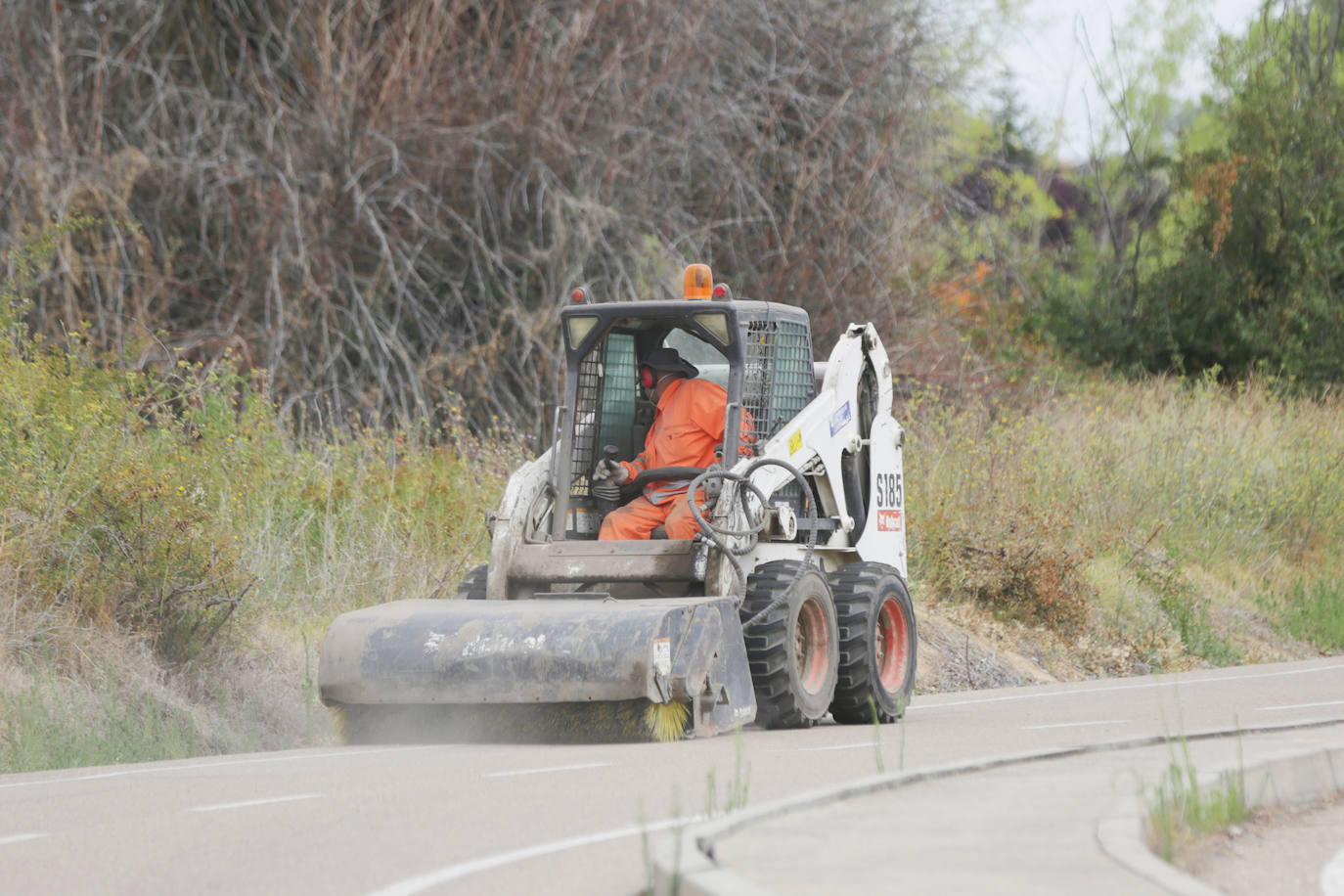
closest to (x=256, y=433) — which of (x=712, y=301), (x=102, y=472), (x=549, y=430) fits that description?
(x=102, y=472)

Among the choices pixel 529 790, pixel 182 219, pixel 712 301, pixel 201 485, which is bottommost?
pixel 529 790

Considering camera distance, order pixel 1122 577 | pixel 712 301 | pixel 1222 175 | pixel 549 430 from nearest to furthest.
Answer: pixel 712 301 < pixel 1122 577 < pixel 549 430 < pixel 1222 175

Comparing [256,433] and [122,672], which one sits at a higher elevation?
[256,433]

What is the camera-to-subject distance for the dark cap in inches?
486

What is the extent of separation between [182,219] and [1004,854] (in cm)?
1731

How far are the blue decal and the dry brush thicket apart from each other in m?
8.92

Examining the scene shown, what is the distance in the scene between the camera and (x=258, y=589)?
14.0 metres

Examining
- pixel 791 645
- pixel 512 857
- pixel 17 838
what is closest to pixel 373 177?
pixel 791 645

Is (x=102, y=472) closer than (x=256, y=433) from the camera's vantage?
Yes

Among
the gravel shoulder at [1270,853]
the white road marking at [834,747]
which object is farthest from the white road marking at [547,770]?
the gravel shoulder at [1270,853]

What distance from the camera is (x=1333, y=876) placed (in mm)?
6512

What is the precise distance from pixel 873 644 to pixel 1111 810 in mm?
4880

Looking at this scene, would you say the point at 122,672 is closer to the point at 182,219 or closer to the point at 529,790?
the point at 529,790

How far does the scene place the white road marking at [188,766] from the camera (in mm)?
9414
